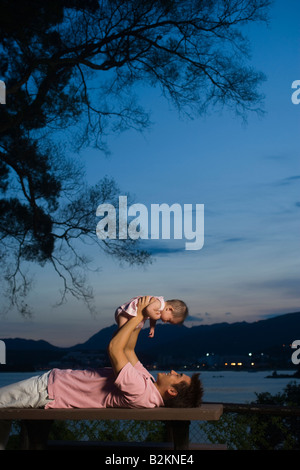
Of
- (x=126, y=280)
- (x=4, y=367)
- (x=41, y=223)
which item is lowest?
(x=4, y=367)

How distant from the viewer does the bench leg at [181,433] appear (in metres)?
2.68

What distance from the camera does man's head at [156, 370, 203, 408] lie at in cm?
269

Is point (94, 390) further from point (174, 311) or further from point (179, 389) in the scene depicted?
point (174, 311)

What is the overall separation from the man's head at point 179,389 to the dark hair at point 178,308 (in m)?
0.27

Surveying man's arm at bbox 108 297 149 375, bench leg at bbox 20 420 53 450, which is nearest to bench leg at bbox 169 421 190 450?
man's arm at bbox 108 297 149 375

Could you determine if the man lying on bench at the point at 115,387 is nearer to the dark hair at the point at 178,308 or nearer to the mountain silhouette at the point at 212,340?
the dark hair at the point at 178,308

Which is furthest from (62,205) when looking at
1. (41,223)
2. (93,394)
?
(93,394)

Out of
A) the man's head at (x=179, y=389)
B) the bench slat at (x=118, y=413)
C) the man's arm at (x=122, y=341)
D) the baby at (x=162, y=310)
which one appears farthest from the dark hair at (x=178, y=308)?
the bench slat at (x=118, y=413)

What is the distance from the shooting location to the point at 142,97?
654 centimetres

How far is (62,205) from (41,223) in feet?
0.90

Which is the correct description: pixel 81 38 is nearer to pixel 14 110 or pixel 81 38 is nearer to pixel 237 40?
pixel 14 110

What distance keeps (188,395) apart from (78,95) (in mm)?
4350

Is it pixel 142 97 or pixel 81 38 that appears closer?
pixel 81 38

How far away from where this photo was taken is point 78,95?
21.1 ft
